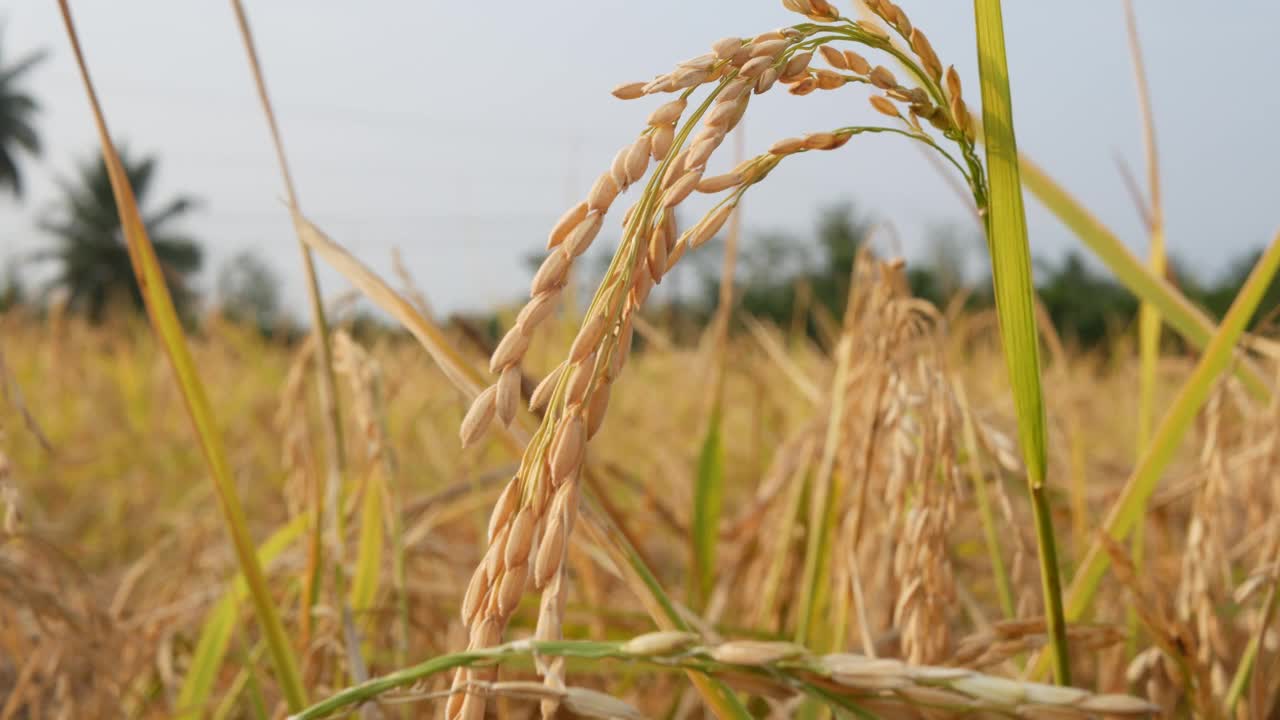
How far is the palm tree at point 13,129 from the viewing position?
42312 mm

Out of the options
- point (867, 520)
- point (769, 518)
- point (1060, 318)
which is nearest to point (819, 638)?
point (867, 520)

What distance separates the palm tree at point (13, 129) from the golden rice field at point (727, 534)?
4788 centimetres

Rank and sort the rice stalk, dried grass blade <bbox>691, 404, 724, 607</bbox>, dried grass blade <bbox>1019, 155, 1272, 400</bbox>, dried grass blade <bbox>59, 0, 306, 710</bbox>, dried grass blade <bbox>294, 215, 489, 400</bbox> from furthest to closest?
1. dried grass blade <bbox>691, 404, 724, 607</bbox>
2. dried grass blade <bbox>1019, 155, 1272, 400</bbox>
3. dried grass blade <bbox>59, 0, 306, 710</bbox>
4. dried grass blade <bbox>294, 215, 489, 400</bbox>
5. the rice stalk

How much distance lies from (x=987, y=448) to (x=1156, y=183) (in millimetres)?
399

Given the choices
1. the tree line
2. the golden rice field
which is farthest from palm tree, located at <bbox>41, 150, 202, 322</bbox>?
the golden rice field

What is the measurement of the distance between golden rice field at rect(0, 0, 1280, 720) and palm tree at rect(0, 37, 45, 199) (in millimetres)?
47885

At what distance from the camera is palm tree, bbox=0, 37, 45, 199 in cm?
4231

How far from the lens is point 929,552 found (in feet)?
2.05

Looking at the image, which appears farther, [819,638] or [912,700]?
[819,638]

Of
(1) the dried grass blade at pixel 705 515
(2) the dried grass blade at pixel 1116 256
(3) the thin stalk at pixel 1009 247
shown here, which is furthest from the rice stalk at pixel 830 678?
(1) the dried grass blade at pixel 705 515

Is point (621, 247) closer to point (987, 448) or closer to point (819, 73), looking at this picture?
point (819, 73)

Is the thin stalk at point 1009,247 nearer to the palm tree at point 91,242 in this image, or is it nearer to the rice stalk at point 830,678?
the rice stalk at point 830,678

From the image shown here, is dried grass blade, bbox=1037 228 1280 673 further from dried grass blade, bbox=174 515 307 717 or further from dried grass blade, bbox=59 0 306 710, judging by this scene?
dried grass blade, bbox=174 515 307 717

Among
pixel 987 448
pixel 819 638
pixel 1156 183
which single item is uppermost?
pixel 1156 183
